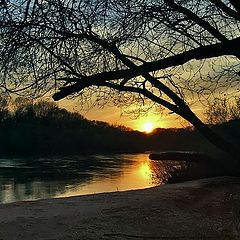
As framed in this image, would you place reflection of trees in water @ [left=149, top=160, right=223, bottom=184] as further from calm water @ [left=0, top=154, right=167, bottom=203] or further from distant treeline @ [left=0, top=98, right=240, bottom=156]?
distant treeline @ [left=0, top=98, right=240, bottom=156]

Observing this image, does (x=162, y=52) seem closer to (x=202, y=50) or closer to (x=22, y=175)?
(x=202, y=50)

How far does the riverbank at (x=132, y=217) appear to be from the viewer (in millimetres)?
6688

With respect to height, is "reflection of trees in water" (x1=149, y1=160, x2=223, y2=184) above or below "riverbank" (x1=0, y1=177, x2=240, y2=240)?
above

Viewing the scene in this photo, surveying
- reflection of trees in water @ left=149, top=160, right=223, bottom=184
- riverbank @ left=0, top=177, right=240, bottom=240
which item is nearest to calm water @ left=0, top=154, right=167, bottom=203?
reflection of trees in water @ left=149, top=160, right=223, bottom=184

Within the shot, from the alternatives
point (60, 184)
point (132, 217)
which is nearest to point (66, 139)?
point (60, 184)

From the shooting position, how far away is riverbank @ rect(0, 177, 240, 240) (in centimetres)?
669

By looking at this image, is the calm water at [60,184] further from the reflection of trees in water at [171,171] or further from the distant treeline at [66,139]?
the distant treeline at [66,139]

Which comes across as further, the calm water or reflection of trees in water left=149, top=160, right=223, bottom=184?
the calm water

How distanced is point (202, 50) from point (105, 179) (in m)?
26.6

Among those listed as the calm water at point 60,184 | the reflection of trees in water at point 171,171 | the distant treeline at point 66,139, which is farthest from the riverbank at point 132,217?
the distant treeline at point 66,139

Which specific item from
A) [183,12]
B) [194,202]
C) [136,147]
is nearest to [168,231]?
[194,202]

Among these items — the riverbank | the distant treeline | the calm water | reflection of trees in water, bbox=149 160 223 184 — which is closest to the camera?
the riverbank

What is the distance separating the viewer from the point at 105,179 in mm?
29344

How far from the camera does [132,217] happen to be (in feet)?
25.8
